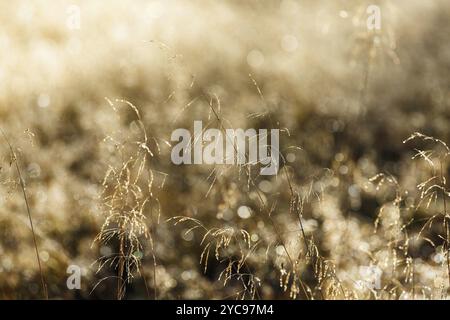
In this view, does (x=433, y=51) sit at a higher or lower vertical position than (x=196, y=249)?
higher

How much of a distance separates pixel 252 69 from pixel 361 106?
3.08ft

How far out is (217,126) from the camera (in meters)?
3.93

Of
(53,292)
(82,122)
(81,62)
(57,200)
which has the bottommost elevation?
(53,292)

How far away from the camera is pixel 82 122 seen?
409 cm

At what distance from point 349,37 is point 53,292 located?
11.7 ft

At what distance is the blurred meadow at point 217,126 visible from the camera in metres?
3.04

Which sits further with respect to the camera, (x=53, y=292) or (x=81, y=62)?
(x=81, y=62)

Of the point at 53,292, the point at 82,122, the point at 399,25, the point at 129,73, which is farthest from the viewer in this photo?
the point at 399,25

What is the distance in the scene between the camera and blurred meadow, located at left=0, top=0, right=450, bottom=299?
3037 mm

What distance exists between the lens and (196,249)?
3430 millimetres

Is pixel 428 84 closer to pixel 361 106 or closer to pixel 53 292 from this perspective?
pixel 361 106

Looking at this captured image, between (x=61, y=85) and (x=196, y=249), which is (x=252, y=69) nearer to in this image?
(x=61, y=85)

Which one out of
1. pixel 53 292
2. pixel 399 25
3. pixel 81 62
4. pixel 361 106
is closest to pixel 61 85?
pixel 81 62

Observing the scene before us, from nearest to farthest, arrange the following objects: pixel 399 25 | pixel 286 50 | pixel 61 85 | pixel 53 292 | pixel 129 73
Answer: pixel 53 292
pixel 61 85
pixel 129 73
pixel 286 50
pixel 399 25
